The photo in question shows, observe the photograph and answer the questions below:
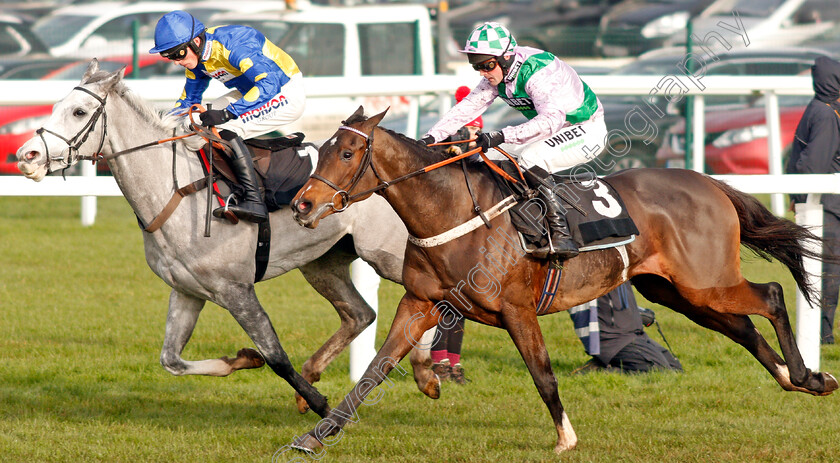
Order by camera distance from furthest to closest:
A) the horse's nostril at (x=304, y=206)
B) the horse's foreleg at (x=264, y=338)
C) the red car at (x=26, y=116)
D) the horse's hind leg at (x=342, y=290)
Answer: the red car at (x=26, y=116) → the horse's hind leg at (x=342, y=290) → the horse's foreleg at (x=264, y=338) → the horse's nostril at (x=304, y=206)

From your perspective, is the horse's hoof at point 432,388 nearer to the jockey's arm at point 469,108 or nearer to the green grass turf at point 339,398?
the green grass turf at point 339,398

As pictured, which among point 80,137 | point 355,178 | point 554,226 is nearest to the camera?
point 355,178

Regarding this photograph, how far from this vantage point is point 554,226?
189 inches

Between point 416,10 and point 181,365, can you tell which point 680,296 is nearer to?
point 181,365

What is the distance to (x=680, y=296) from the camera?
5156 mm

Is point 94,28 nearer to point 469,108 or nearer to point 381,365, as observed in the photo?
point 469,108

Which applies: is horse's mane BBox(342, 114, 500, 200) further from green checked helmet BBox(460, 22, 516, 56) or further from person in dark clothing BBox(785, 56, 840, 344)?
person in dark clothing BBox(785, 56, 840, 344)

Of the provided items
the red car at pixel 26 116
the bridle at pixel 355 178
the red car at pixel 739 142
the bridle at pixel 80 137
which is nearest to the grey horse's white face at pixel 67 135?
the bridle at pixel 80 137

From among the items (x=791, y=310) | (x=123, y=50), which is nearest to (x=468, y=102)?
(x=791, y=310)

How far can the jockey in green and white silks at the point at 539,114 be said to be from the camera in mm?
4801

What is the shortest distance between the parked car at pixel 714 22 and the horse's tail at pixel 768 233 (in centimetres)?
876

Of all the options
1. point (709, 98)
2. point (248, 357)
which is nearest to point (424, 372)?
point (248, 357)

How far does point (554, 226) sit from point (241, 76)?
6.29ft

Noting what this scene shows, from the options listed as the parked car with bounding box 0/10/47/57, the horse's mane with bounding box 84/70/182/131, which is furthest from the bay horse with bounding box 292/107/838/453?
the parked car with bounding box 0/10/47/57
